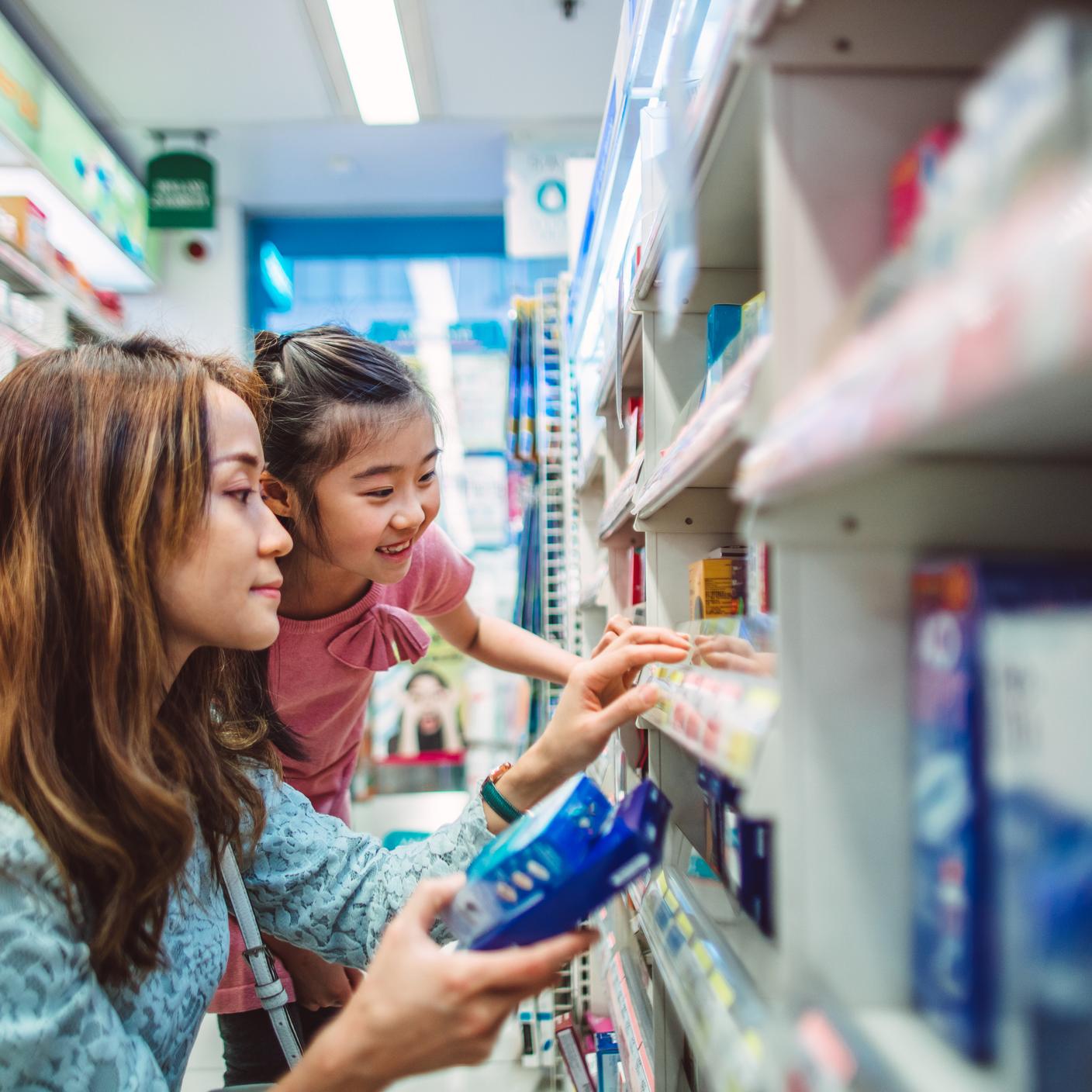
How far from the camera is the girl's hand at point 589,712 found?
3.72ft

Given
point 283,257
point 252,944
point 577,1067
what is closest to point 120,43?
point 283,257

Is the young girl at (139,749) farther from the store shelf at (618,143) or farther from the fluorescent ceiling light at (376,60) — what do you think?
the fluorescent ceiling light at (376,60)

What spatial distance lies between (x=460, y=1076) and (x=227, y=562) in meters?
2.42

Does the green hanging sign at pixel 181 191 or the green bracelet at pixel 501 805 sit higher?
the green hanging sign at pixel 181 191

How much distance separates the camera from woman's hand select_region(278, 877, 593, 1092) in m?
0.78

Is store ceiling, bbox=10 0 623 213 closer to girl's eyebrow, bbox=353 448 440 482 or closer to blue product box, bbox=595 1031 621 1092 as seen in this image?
girl's eyebrow, bbox=353 448 440 482

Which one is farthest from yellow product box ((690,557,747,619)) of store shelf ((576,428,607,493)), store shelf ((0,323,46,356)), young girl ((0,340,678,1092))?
store shelf ((0,323,46,356))

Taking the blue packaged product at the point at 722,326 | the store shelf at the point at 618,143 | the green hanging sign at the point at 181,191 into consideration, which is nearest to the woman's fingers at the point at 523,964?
the blue packaged product at the point at 722,326

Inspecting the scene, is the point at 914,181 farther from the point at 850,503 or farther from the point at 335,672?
the point at 335,672

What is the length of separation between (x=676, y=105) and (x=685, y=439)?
345mm

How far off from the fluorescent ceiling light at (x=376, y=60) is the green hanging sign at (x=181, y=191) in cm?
93

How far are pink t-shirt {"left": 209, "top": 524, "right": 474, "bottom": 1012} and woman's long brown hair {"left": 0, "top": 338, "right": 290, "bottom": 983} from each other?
694 mm

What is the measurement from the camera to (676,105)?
2.67 feet

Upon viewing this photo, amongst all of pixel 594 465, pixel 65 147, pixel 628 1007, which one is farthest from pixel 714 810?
pixel 65 147
